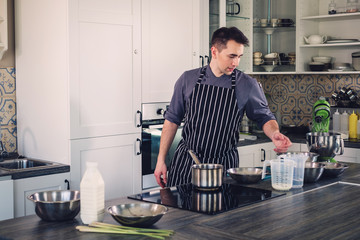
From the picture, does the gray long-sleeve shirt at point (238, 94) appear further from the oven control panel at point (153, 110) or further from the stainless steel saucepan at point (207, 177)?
the stainless steel saucepan at point (207, 177)

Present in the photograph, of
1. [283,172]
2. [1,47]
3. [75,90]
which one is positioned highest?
[1,47]

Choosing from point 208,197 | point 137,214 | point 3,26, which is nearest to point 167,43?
point 3,26

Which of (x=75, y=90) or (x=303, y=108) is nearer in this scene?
(x=75, y=90)

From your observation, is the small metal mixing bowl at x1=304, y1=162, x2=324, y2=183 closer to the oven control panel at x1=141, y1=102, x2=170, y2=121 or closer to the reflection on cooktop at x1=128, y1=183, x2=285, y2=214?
the reflection on cooktop at x1=128, y1=183, x2=285, y2=214

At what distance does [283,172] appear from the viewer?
2592 mm

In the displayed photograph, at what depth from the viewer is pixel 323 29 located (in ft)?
17.5

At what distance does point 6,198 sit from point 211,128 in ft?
4.28

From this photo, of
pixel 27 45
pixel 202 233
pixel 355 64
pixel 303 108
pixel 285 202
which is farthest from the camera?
pixel 303 108

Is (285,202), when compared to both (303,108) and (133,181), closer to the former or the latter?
(133,181)

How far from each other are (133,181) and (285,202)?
72.3 inches

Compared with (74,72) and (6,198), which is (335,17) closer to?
(74,72)

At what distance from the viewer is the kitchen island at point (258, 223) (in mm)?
1850

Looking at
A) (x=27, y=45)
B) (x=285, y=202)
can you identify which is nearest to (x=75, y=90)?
(x=27, y=45)

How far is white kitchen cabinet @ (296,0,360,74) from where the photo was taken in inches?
201
